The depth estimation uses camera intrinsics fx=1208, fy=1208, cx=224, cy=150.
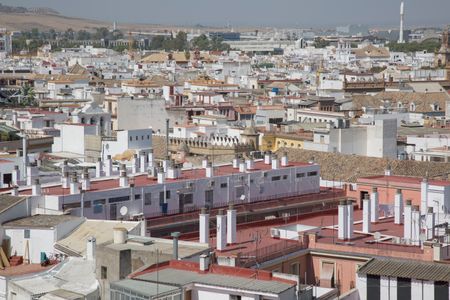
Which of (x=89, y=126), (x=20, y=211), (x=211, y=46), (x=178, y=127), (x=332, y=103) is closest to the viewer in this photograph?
(x=20, y=211)

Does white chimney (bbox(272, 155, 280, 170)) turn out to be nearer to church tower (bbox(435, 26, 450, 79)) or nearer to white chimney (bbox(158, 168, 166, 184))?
white chimney (bbox(158, 168, 166, 184))

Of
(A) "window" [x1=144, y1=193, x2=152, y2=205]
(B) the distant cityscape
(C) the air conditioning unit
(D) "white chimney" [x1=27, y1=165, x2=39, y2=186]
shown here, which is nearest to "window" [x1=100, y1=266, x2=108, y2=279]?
(B) the distant cityscape

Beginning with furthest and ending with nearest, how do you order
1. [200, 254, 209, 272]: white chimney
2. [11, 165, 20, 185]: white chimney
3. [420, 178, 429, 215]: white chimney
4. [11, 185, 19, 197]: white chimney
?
[11, 165, 20, 185]: white chimney, [420, 178, 429, 215]: white chimney, [11, 185, 19, 197]: white chimney, [200, 254, 209, 272]: white chimney

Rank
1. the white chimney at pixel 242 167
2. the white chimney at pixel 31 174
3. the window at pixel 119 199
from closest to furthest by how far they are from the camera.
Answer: the window at pixel 119 199 → the white chimney at pixel 31 174 → the white chimney at pixel 242 167

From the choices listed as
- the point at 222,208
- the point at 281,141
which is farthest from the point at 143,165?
the point at 281,141

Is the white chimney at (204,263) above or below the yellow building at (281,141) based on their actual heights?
above

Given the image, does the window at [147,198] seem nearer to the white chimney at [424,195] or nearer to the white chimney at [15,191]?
the white chimney at [15,191]

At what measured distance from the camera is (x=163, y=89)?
58.8 m

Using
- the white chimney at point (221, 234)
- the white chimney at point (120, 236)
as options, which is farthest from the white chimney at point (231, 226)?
the white chimney at point (120, 236)

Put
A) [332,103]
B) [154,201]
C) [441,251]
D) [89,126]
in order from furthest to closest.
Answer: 1. [332,103]
2. [89,126]
3. [154,201]
4. [441,251]

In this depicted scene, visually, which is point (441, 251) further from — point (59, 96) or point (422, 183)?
point (59, 96)

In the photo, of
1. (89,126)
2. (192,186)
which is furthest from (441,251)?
(89,126)

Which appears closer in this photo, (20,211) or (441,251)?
(441,251)

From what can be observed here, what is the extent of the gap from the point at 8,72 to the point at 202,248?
70452 millimetres
